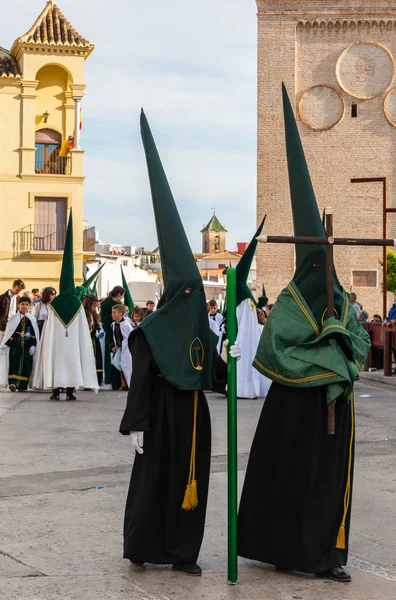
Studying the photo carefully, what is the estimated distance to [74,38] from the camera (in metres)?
38.0

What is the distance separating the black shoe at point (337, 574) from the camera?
5.30 metres

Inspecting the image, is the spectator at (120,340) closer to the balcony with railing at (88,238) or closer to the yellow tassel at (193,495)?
the yellow tassel at (193,495)

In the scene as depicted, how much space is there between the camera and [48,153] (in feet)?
128

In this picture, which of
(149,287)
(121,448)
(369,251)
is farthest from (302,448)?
(369,251)

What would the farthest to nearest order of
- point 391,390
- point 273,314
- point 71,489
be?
1. point 391,390
2. point 71,489
3. point 273,314

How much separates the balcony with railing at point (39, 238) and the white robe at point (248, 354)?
77.4 feet

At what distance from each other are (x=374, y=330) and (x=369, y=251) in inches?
1003

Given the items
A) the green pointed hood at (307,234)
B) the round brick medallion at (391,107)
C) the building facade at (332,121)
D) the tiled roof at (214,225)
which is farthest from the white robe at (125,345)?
the tiled roof at (214,225)

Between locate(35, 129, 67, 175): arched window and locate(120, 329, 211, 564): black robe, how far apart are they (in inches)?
1329

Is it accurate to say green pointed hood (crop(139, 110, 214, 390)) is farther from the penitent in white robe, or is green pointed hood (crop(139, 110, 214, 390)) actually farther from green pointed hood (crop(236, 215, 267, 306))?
the penitent in white robe

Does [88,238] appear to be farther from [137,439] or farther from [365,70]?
[137,439]

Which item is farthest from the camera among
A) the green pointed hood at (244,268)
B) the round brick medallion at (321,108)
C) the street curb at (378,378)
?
the round brick medallion at (321,108)

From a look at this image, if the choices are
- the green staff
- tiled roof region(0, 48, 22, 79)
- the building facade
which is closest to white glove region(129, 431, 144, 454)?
the green staff

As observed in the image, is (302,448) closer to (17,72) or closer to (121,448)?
(121,448)
